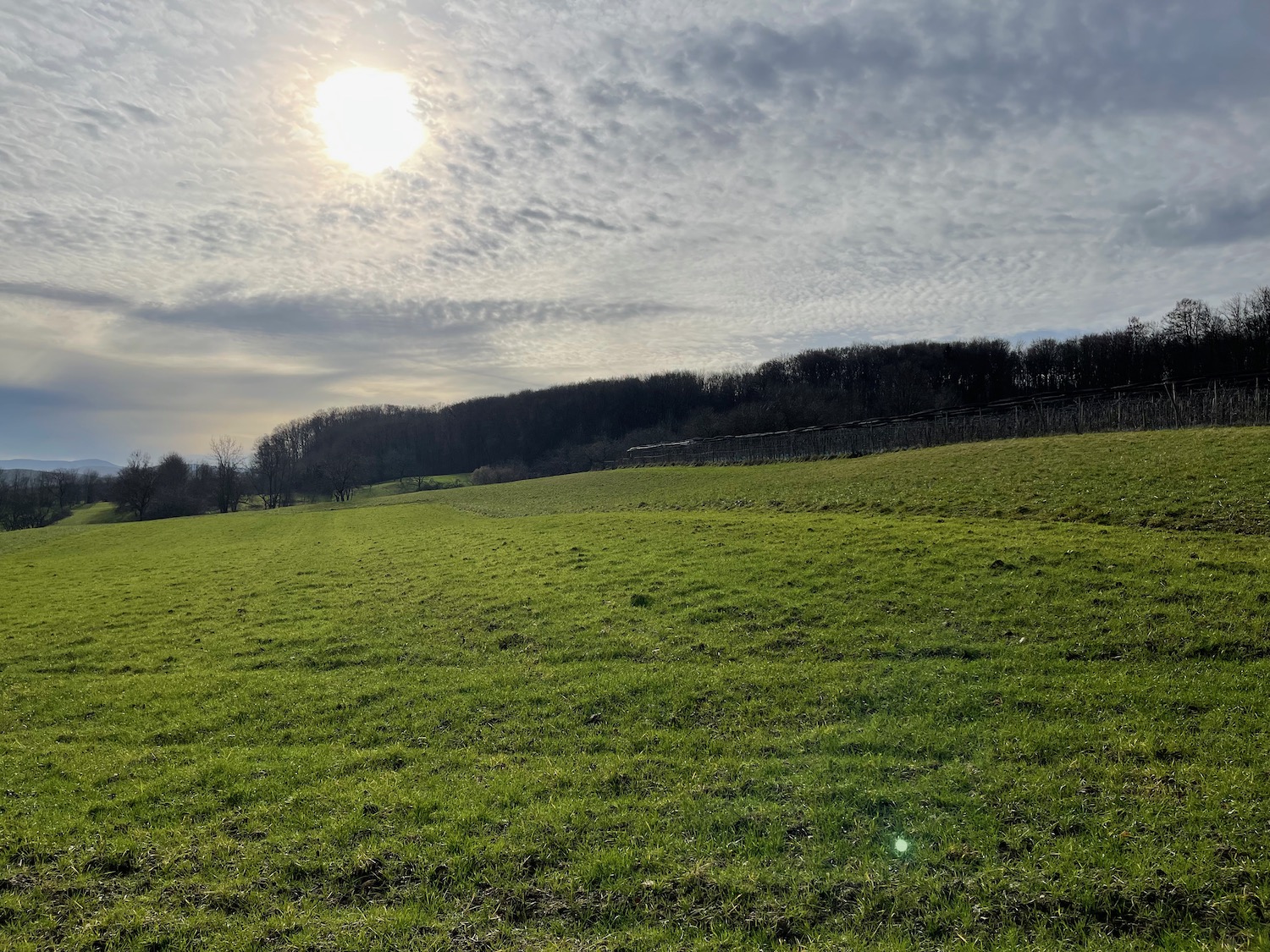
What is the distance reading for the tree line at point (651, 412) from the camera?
106188mm

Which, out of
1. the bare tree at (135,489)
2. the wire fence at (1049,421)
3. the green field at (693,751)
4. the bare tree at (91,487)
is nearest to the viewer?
the green field at (693,751)

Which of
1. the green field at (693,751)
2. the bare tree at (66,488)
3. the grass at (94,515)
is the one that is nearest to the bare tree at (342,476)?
the grass at (94,515)

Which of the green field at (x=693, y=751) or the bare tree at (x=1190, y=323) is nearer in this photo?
the green field at (x=693, y=751)

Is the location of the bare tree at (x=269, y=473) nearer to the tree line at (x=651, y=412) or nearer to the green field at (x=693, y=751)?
the tree line at (x=651, y=412)

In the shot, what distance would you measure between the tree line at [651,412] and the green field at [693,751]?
8938cm

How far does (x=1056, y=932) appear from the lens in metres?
5.46

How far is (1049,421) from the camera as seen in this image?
146ft

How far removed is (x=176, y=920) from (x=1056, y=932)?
7837mm

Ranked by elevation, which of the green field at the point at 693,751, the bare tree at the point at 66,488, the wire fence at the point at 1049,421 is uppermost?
the bare tree at the point at 66,488

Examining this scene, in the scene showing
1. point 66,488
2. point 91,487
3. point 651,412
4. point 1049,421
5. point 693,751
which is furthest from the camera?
point 651,412

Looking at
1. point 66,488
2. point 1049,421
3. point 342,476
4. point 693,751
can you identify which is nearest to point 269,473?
point 342,476

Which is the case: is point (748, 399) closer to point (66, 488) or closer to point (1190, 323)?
point (1190, 323)

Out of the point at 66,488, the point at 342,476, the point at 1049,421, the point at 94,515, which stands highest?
the point at 66,488

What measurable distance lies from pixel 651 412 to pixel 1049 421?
422 feet
